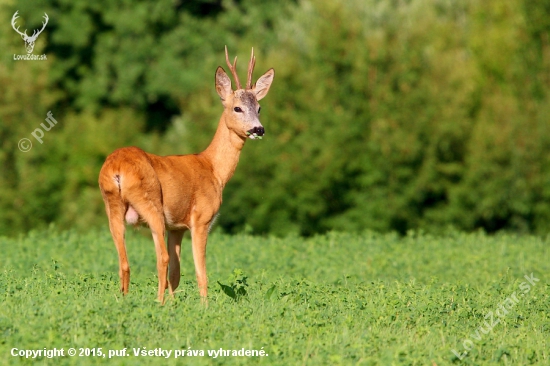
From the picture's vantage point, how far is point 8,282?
8.95 meters

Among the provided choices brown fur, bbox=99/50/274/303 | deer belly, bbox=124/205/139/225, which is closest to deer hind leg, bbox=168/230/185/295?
brown fur, bbox=99/50/274/303

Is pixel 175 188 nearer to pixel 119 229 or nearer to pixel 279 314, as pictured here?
pixel 119 229

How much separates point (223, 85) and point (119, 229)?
266 cm

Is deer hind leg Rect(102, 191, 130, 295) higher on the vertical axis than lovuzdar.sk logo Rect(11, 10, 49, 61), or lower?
lower

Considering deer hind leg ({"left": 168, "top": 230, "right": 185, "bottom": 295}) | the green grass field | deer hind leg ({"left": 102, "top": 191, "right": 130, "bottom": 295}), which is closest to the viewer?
the green grass field

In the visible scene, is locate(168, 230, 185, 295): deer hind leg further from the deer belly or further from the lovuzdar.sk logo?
the lovuzdar.sk logo

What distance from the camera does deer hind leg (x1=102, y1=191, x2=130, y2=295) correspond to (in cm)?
873

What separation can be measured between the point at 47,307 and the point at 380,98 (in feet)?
70.6

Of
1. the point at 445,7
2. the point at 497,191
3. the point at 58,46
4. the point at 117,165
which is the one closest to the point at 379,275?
the point at 117,165

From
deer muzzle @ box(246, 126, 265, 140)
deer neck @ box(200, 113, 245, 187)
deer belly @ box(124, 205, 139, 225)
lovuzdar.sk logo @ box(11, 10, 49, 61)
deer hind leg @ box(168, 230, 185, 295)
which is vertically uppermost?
lovuzdar.sk logo @ box(11, 10, 49, 61)

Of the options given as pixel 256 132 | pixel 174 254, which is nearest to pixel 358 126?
pixel 256 132

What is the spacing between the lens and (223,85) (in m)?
10.9

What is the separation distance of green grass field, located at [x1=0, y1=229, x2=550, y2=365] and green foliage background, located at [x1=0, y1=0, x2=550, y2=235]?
14.3 metres

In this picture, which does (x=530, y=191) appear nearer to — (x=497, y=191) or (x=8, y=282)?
(x=497, y=191)
